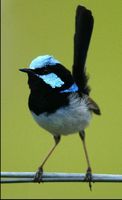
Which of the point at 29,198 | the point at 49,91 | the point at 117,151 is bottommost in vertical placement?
the point at 29,198

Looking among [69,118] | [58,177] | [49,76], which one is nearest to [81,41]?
[49,76]

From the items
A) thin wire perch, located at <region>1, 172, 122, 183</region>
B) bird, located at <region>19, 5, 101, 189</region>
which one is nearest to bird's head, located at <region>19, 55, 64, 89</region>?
bird, located at <region>19, 5, 101, 189</region>

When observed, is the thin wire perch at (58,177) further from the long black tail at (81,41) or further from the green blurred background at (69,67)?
the long black tail at (81,41)

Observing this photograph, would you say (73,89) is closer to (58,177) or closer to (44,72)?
(44,72)

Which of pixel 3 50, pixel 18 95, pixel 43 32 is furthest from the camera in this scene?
pixel 3 50

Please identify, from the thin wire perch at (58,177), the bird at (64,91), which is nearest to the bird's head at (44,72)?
the bird at (64,91)

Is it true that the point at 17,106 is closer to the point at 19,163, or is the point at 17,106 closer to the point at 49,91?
the point at 19,163

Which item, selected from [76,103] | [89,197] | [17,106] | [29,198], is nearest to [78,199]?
[89,197]
